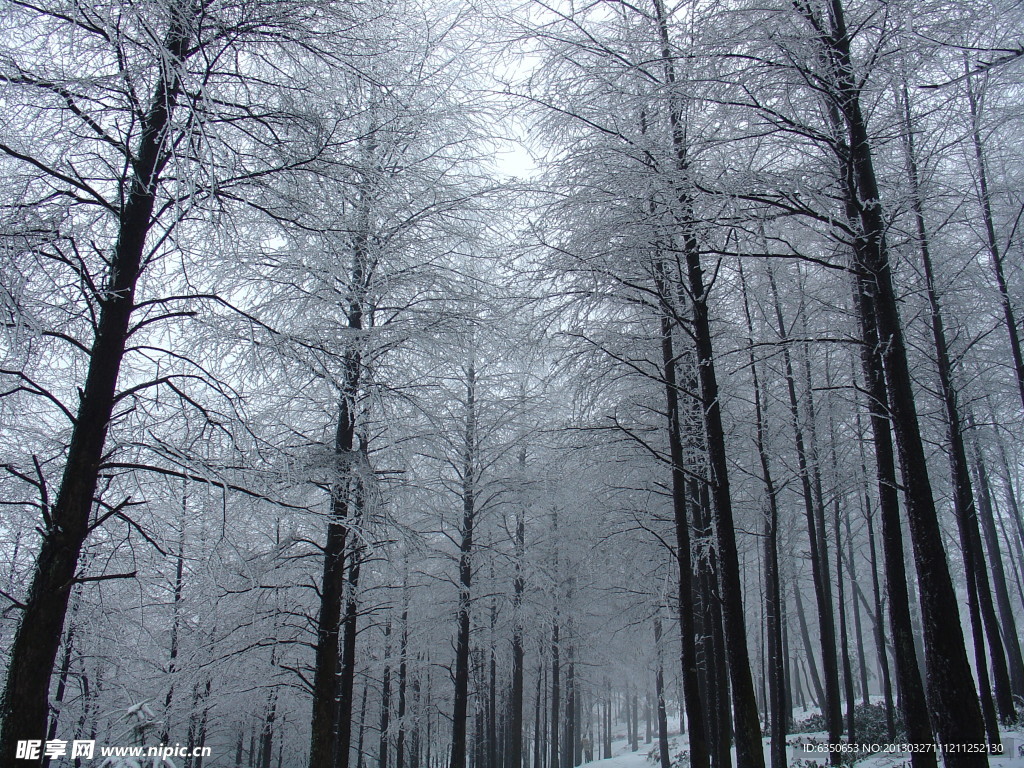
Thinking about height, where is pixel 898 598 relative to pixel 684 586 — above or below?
below

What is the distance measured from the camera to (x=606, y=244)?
7031 millimetres

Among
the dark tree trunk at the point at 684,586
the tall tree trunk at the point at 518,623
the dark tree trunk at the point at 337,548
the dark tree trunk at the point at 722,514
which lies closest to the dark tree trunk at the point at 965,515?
the dark tree trunk at the point at 684,586

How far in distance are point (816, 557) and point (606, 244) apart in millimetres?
8738

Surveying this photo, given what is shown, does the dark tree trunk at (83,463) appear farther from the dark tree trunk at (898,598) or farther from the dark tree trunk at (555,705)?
the dark tree trunk at (555,705)

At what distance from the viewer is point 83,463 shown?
3.79 m

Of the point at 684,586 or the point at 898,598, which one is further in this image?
the point at 684,586

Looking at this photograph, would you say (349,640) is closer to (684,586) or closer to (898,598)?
(684,586)

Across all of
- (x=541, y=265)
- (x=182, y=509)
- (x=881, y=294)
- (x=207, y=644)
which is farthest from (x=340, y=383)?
(x=881, y=294)

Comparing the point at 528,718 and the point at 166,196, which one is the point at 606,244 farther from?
the point at 528,718

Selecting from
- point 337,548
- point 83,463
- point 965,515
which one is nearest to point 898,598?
point 965,515

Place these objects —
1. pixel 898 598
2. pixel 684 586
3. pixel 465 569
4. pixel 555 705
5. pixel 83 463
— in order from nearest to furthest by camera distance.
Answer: pixel 83 463
pixel 898 598
pixel 684 586
pixel 465 569
pixel 555 705

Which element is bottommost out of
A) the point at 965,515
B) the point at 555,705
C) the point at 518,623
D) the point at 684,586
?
the point at 555,705

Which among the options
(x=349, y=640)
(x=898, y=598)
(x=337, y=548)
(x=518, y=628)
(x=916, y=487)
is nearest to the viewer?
(x=916, y=487)

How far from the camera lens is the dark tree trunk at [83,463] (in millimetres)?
3379
